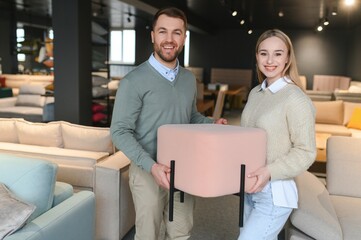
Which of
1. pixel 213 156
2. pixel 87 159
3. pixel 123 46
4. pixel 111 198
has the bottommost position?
pixel 111 198

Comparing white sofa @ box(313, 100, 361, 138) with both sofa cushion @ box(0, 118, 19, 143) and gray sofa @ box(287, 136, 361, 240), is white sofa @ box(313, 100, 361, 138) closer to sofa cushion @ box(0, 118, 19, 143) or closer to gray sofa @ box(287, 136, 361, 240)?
gray sofa @ box(287, 136, 361, 240)

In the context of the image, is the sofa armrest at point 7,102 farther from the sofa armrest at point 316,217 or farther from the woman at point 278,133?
the woman at point 278,133

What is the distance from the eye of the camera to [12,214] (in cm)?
141

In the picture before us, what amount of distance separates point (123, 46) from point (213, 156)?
511 inches

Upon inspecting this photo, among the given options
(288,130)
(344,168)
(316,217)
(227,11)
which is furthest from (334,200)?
(227,11)

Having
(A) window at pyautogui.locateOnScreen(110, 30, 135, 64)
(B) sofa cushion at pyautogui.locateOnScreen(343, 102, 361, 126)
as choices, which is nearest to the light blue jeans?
(B) sofa cushion at pyautogui.locateOnScreen(343, 102, 361, 126)

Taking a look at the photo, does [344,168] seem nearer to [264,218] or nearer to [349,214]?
[349,214]

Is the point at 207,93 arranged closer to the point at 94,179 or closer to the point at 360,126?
the point at 360,126

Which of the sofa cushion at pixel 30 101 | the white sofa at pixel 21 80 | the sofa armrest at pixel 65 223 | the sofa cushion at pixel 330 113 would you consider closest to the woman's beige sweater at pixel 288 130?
the sofa armrest at pixel 65 223

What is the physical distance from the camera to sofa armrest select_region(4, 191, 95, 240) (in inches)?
57.5

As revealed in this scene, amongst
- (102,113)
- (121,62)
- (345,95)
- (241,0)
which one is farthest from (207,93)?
(121,62)

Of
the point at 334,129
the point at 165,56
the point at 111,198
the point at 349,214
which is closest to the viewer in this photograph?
the point at 165,56

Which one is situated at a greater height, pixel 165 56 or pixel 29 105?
pixel 165 56

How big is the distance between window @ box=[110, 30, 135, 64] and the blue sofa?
1204cm
